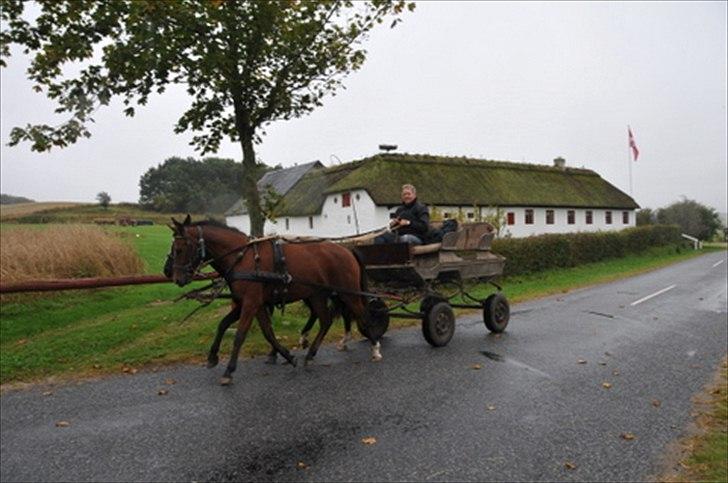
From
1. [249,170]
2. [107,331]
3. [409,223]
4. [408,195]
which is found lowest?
[107,331]

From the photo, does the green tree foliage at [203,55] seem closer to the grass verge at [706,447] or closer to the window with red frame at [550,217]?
the grass verge at [706,447]

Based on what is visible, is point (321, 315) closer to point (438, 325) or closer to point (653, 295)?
point (438, 325)

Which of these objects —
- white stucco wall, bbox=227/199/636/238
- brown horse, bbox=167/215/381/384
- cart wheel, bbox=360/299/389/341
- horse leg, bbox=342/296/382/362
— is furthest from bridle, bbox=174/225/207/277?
white stucco wall, bbox=227/199/636/238

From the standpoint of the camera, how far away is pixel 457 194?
3347 cm

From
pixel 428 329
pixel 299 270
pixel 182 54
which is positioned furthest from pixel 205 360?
pixel 182 54

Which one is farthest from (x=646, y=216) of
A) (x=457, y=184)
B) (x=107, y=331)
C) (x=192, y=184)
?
(x=192, y=184)

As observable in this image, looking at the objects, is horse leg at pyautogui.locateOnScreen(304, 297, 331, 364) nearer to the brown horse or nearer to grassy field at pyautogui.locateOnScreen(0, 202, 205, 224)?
the brown horse

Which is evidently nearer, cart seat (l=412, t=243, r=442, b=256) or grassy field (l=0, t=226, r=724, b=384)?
grassy field (l=0, t=226, r=724, b=384)

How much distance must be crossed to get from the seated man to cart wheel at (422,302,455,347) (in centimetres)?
117

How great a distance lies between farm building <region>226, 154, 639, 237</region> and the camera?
31672 mm

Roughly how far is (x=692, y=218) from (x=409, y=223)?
169 feet

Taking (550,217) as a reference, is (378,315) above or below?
below

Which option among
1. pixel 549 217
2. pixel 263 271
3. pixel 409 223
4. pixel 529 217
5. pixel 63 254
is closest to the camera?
pixel 263 271

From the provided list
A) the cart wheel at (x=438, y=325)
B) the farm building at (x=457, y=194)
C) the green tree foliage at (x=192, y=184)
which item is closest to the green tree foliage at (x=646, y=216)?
the farm building at (x=457, y=194)
